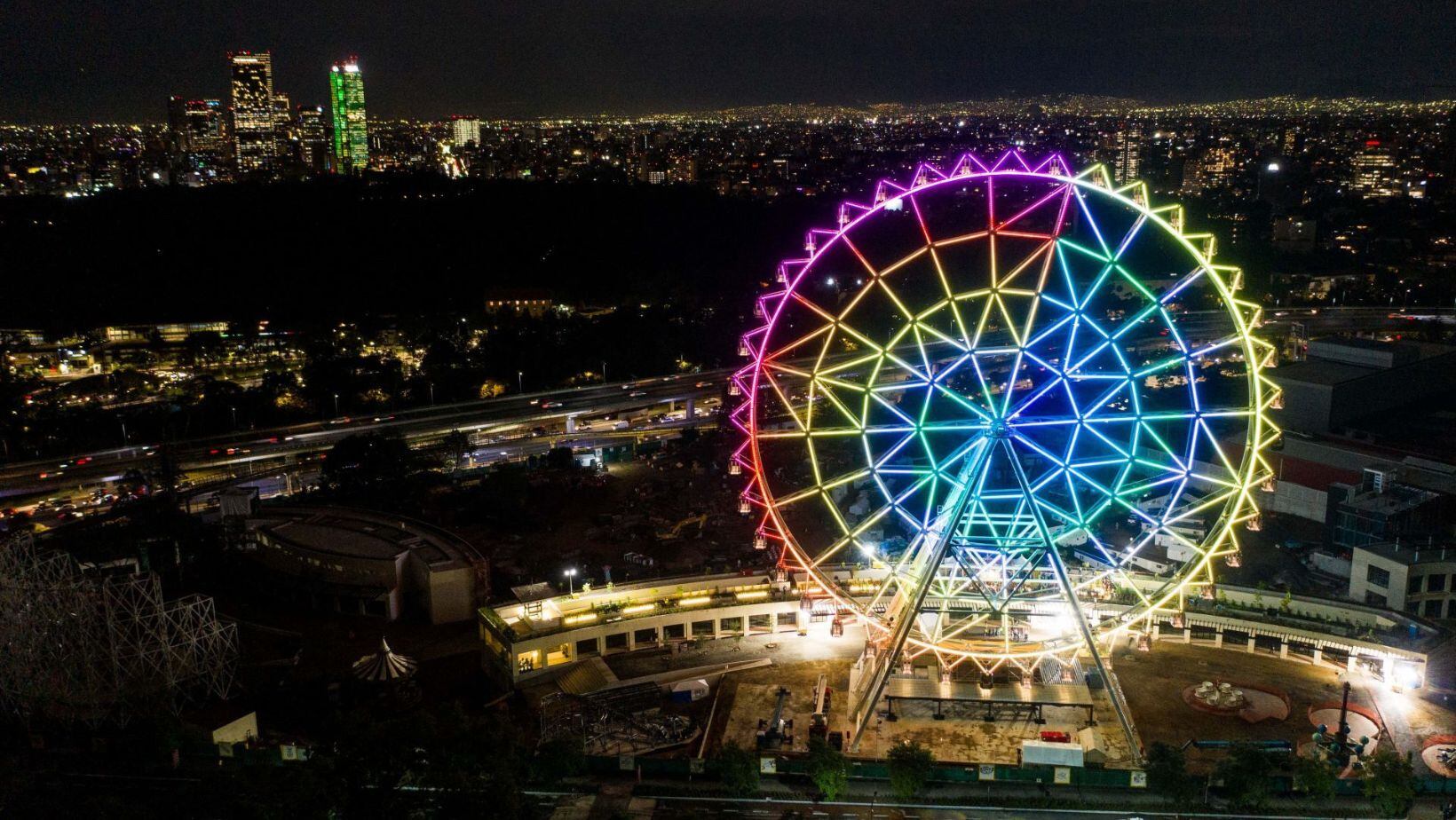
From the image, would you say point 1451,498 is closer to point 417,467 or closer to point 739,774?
point 739,774

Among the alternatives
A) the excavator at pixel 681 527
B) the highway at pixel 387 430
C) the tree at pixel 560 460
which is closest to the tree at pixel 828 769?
the excavator at pixel 681 527

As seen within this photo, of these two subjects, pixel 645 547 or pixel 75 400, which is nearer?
pixel 645 547

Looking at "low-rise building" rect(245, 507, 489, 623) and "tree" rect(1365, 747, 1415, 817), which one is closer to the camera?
"tree" rect(1365, 747, 1415, 817)

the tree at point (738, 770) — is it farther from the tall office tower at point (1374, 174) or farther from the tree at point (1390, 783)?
the tall office tower at point (1374, 174)

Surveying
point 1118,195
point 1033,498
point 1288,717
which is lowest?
point 1288,717

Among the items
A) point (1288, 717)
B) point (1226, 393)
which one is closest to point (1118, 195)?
point (1288, 717)

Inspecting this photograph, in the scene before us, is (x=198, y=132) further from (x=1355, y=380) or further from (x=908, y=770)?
(x=908, y=770)

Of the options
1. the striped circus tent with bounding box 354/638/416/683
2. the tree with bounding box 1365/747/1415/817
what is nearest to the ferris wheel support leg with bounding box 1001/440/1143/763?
the tree with bounding box 1365/747/1415/817

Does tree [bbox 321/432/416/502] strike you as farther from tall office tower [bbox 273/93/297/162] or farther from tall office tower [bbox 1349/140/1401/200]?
tall office tower [bbox 273/93/297/162]
